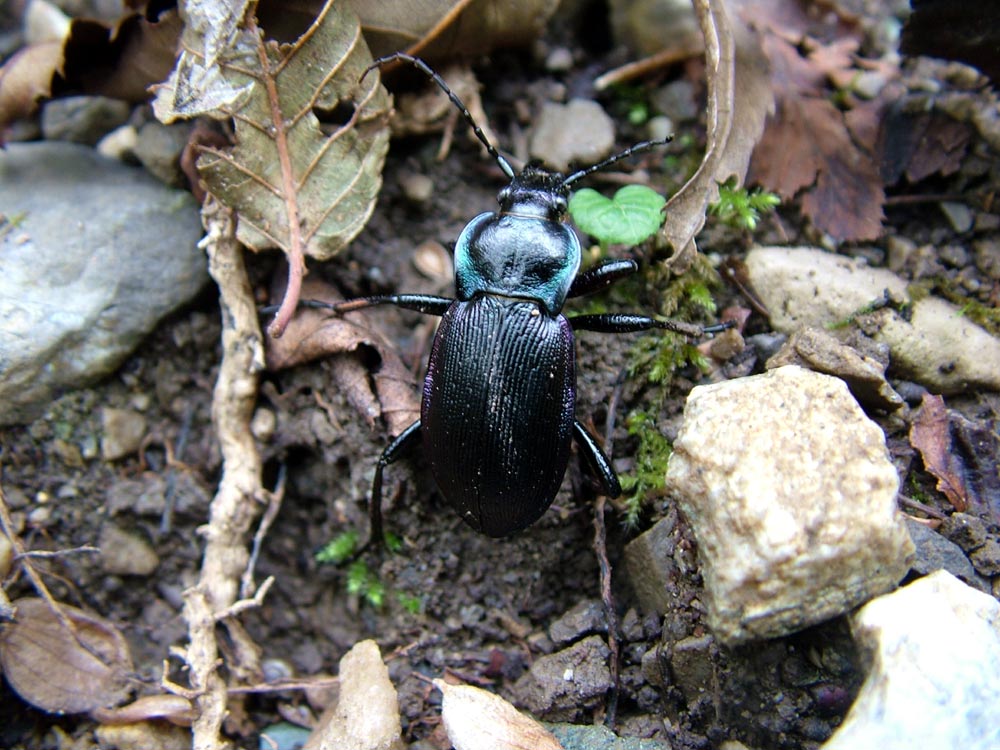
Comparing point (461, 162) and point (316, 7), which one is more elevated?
point (316, 7)

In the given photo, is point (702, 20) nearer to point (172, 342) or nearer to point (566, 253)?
point (566, 253)

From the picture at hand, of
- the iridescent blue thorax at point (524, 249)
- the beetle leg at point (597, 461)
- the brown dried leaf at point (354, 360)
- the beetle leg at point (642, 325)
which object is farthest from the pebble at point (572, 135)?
the beetle leg at point (597, 461)

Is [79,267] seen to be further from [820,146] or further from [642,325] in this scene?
[820,146]

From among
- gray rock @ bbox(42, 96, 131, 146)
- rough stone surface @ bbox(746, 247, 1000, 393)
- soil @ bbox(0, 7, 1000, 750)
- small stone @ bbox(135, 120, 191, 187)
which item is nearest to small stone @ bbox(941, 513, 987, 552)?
soil @ bbox(0, 7, 1000, 750)

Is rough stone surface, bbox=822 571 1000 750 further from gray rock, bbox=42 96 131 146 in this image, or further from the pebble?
gray rock, bbox=42 96 131 146

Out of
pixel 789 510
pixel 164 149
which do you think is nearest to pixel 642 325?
pixel 789 510

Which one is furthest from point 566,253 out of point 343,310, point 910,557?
point 910,557
